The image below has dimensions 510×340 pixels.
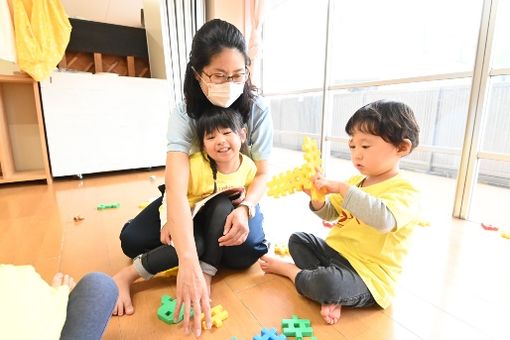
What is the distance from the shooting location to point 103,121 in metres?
2.20

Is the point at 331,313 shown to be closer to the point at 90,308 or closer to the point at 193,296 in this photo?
the point at 193,296

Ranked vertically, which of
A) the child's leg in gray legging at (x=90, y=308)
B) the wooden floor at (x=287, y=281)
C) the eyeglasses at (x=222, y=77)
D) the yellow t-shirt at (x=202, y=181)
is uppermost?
the eyeglasses at (x=222, y=77)

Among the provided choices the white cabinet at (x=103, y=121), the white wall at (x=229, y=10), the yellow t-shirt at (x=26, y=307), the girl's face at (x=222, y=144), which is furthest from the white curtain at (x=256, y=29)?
the yellow t-shirt at (x=26, y=307)

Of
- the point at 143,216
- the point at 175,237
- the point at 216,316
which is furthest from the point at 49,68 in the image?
the point at 216,316

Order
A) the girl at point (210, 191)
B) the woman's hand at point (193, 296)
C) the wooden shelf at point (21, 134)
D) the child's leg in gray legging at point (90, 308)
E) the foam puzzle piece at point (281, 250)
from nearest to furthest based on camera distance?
the child's leg in gray legging at point (90, 308) → the woman's hand at point (193, 296) → the girl at point (210, 191) → the foam puzzle piece at point (281, 250) → the wooden shelf at point (21, 134)

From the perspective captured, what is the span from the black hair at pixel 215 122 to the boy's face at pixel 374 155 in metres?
0.32

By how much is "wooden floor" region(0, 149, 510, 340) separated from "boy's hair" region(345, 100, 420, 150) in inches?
16.1

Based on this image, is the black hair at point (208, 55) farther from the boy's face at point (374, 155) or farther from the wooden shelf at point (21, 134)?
the wooden shelf at point (21, 134)

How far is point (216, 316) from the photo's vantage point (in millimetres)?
682

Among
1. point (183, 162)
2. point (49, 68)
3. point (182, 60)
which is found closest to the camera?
point (183, 162)

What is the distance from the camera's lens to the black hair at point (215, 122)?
2.69 ft

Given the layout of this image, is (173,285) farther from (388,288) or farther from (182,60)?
(182,60)

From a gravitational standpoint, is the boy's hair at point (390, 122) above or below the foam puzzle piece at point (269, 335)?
above

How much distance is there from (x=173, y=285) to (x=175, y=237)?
22 centimetres
